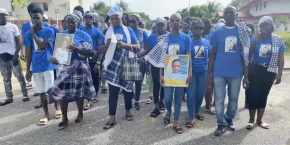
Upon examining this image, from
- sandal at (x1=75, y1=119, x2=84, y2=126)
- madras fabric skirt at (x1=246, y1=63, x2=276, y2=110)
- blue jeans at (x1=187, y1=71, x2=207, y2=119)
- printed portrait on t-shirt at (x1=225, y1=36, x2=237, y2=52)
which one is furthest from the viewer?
sandal at (x1=75, y1=119, x2=84, y2=126)

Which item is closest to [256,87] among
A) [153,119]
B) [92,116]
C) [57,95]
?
[153,119]

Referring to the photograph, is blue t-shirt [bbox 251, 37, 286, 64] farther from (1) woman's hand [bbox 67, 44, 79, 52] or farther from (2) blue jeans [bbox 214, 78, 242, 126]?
(1) woman's hand [bbox 67, 44, 79, 52]

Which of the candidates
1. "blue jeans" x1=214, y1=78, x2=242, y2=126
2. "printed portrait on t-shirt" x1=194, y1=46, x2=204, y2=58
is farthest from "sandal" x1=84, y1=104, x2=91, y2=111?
"blue jeans" x1=214, y1=78, x2=242, y2=126

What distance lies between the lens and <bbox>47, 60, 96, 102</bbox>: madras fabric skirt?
4109 millimetres

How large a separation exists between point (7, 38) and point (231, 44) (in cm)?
459

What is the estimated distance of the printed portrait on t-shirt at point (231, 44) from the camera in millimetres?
3826

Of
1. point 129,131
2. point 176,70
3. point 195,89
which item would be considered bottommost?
point 129,131

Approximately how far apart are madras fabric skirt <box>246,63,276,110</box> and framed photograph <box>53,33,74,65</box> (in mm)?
3060

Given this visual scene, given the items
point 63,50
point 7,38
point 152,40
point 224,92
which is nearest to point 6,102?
point 7,38

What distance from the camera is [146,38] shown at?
214 inches

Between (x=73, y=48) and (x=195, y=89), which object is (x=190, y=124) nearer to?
(x=195, y=89)

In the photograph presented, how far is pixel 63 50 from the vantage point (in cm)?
402

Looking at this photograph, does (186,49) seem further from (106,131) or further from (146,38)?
(106,131)

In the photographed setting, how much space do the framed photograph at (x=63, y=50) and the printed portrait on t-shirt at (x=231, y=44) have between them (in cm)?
239
